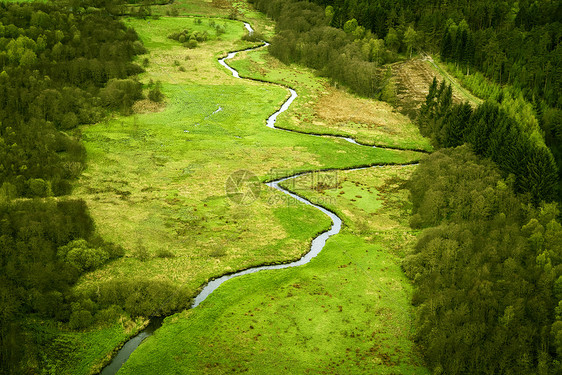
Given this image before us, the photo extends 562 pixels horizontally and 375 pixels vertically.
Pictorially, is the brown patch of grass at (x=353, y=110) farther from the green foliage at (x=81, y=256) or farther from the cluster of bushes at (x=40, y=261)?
the green foliage at (x=81, y=256)

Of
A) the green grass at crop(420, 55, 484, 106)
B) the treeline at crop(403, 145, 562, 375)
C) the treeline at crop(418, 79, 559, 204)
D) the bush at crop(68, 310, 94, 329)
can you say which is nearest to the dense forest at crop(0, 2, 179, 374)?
the bush at crop(68, 310, 94, 329)

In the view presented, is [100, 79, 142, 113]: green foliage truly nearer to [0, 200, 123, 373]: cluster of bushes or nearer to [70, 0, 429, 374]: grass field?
[70, 0, 429, 374]: grass field

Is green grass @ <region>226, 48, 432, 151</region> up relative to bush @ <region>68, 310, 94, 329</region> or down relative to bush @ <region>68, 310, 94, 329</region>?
up

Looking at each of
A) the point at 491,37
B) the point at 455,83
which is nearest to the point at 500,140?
the point at 455,83

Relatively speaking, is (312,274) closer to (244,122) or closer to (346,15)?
(244,122)

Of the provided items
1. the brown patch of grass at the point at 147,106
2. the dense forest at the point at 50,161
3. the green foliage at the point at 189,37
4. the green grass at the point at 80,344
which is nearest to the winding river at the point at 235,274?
the green grass at the point at 80,344

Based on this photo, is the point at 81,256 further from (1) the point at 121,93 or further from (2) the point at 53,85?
(1) the point at 121,93

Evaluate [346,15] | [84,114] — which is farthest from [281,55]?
[84,114]
